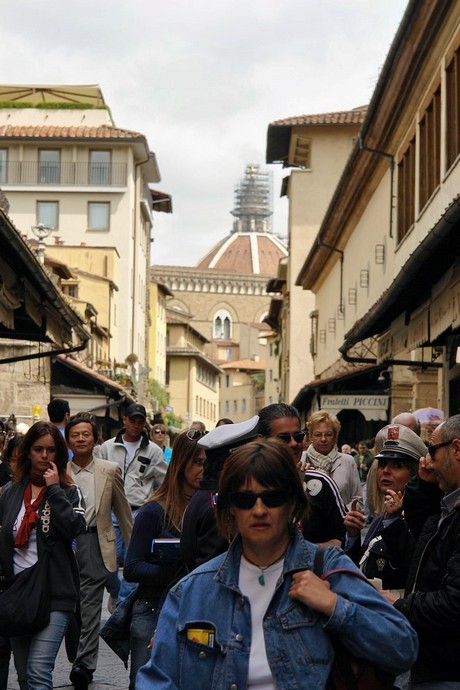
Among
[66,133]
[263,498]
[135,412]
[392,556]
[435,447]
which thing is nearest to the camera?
[263,498]

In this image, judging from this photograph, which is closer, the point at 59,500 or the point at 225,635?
the point at 225,635

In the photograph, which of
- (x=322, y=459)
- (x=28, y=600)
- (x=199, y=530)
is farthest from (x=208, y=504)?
(x=322, y=459)

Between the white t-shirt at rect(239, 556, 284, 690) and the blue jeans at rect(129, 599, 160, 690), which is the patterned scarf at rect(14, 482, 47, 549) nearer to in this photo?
the blue jeans at rect(129, 599, 160, 690)

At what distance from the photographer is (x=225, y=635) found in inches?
146

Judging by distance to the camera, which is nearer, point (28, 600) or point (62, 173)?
point (28, 600)

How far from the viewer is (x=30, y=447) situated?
7566 millimetres

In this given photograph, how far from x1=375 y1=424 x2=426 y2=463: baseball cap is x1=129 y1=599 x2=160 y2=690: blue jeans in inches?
49.6

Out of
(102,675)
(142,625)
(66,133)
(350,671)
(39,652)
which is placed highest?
(66,133)

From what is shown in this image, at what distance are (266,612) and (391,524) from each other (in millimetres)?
2375

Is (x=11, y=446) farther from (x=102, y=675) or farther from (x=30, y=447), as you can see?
(x=30, y=447)

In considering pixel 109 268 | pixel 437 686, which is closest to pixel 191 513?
pixel 437 686

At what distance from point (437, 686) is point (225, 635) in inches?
56.2

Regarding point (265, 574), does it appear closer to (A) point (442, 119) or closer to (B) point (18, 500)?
(B) point (18, 500)

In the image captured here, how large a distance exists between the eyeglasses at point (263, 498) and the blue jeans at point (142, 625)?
2931 millimetres
